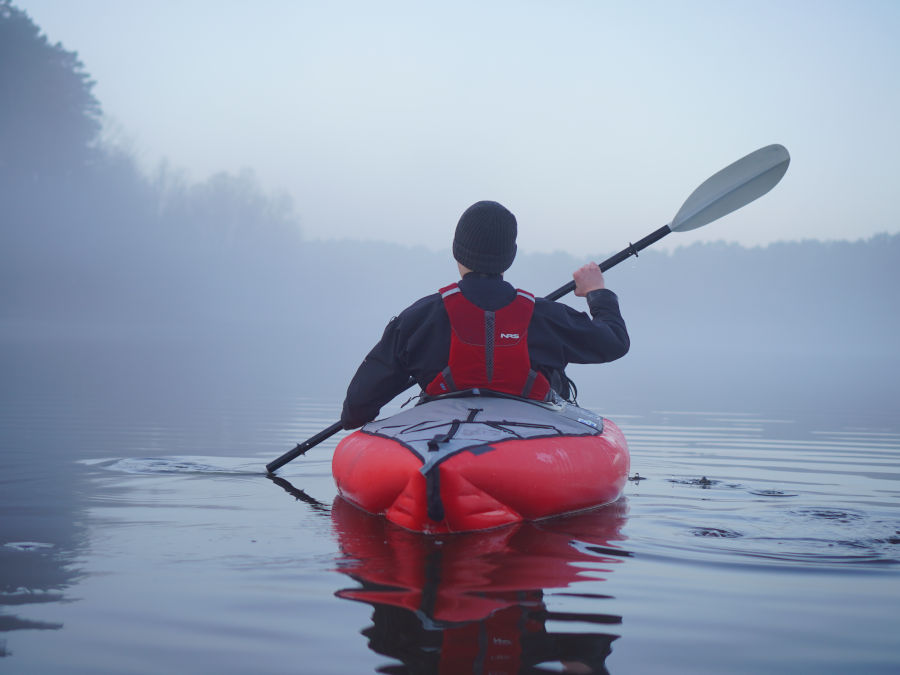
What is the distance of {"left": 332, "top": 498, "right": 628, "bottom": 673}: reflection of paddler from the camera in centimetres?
218

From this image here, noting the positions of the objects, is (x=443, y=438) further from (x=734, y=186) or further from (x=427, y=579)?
(x=734, y=186)

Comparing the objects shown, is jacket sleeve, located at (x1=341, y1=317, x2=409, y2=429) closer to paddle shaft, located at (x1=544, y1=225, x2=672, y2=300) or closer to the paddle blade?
paddle shaft, located at (x1=544, y1=225, x2=672, y2=300)

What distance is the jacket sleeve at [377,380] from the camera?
14.1 feet

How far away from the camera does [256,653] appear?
2.22 metres

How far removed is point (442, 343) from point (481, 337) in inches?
7.8

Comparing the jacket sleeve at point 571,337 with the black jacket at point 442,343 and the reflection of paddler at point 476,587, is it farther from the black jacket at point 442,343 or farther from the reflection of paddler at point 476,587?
the reflection of paddler at point 476,587

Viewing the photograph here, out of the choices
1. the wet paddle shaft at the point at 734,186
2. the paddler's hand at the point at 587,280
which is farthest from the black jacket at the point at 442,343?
the wet paddle shaft at the point at 734,186

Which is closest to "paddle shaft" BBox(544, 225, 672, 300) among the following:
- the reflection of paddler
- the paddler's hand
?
the paddler's hand

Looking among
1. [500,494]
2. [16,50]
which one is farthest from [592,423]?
[16,50]

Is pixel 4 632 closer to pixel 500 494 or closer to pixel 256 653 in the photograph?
pixel 256 653

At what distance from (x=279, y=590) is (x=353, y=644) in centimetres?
62

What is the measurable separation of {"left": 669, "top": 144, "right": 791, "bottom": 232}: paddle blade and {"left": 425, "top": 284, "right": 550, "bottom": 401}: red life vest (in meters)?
2.58

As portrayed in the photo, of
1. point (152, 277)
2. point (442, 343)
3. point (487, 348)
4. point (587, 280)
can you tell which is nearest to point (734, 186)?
point (587, 280)

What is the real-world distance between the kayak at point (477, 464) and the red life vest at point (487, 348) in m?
0.08
